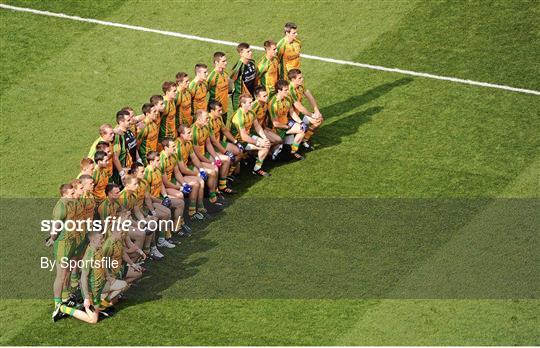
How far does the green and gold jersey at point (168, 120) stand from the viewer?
21.6 m

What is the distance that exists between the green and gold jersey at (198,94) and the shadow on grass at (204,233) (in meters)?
1.22

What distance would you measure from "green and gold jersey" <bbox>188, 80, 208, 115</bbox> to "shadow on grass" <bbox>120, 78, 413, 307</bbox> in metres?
1.22

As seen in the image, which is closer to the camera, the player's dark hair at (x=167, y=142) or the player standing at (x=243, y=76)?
the player's dark hair at (x=167, y=142)

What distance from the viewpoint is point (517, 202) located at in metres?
21.4

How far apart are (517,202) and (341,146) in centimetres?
317

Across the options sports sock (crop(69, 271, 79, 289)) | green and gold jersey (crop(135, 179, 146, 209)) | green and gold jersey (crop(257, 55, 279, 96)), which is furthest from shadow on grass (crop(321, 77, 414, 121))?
sports sock (crop(69, 271, 79, 289))

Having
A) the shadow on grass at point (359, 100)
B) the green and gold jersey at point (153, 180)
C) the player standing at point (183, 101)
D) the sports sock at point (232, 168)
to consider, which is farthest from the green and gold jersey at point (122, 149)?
the shadow on grass at point (359, 100)

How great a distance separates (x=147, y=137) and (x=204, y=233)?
1.77 meters

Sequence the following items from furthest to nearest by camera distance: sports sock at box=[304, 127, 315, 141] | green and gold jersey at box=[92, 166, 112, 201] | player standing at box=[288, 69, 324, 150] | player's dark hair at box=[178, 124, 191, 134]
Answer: sports sock at box=[304, 127, 315, 141]
player standing at box=[288, 69, 324, 150]
player's dark hair at box=[178, 124, 191, 134]
green and gold jersey at box=[92, 166, 112, 201]

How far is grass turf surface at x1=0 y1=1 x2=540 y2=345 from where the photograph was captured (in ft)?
61.1

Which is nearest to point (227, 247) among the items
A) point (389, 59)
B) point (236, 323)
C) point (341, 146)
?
point (236, 323)

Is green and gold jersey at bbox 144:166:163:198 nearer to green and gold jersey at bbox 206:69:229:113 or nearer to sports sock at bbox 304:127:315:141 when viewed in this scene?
green and gold jersey at bbox 206:69:229:113

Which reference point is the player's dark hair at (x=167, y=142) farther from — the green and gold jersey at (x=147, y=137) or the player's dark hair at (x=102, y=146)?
the player's dark hair at (x=102, y=146)

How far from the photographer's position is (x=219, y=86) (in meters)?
22.5
